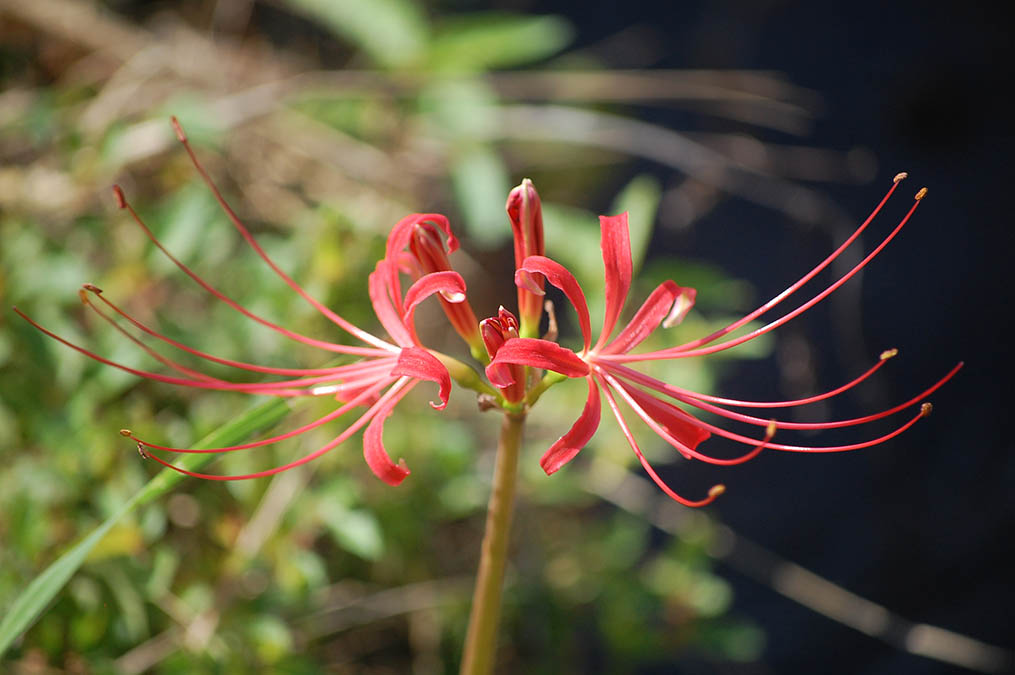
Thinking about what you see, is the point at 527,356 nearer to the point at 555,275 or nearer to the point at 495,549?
the point at 555,275

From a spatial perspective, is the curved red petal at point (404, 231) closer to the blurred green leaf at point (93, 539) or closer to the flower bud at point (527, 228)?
the flower bud at point (527, 228)

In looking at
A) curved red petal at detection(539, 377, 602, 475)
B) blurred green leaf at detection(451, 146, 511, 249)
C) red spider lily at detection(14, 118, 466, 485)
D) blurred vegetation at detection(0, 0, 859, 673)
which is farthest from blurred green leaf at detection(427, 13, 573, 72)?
curved red petal at detection(539, 377, 602, 475)

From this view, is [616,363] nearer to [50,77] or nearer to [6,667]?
[6,667]

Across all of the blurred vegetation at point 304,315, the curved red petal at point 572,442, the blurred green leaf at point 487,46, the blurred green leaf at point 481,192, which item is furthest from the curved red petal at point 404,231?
the blurred green leaf at point 487,46

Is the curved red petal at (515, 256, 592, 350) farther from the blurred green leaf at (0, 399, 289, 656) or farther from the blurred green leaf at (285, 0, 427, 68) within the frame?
the blurred green leaf at (285, 0, 427, 68)

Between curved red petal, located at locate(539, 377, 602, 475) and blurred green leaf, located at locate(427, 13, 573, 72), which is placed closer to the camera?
curved red petal, located at locate(539, 377, 602, 475)

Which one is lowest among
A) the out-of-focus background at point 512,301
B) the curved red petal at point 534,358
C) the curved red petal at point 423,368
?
the curved red petal at point 423,368
